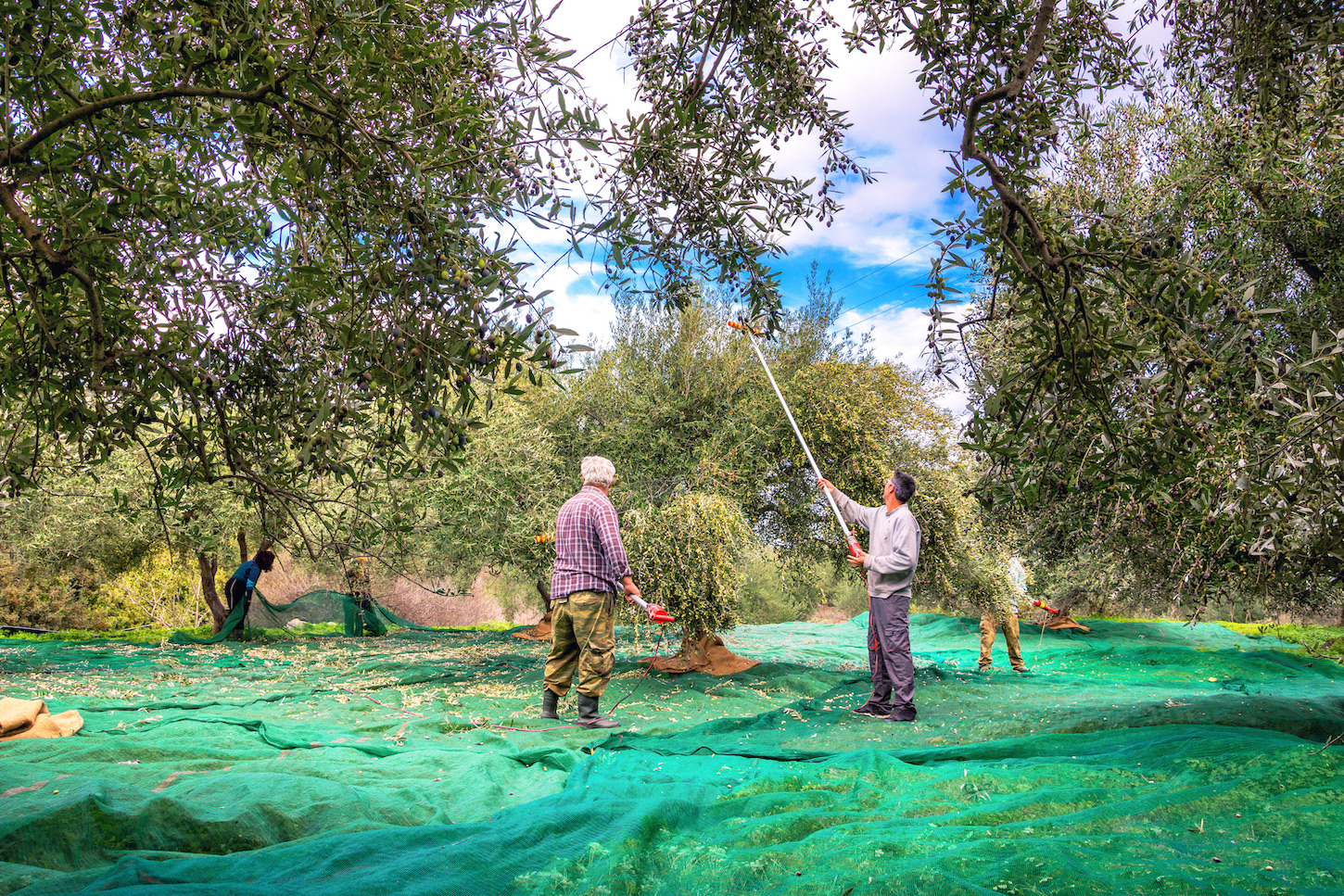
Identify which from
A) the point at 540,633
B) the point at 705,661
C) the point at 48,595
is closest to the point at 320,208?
the point at 705,661

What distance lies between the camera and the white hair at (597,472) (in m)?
6.77

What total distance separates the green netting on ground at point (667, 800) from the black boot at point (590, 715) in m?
0.33

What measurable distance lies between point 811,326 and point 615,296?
7853 mm

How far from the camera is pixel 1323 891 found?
2414 millimetres

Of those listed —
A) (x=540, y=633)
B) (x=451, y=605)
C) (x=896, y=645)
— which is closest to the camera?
(x=896, y=645)

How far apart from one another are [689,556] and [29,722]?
5.90 meters

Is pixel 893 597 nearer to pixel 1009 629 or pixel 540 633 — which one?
pixel 1009 629

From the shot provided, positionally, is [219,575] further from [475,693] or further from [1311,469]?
[1311,469]

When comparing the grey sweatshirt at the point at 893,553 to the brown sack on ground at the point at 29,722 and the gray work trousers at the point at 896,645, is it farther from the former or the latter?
the brown sack on ground at the point at 29,722

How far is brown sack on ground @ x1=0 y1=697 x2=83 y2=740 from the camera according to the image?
491cm

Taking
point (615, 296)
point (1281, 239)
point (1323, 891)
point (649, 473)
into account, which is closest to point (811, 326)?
point (649, 473)

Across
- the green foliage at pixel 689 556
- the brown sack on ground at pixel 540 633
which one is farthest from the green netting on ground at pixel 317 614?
the green foliage at pixel 689 556

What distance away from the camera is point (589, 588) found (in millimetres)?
6320

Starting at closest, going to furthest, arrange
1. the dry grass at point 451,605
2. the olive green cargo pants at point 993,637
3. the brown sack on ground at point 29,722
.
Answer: the brown sack on ground at point 29,722 < the olive green cargo pants at point 993,637 < the dry grass at point 451,605
